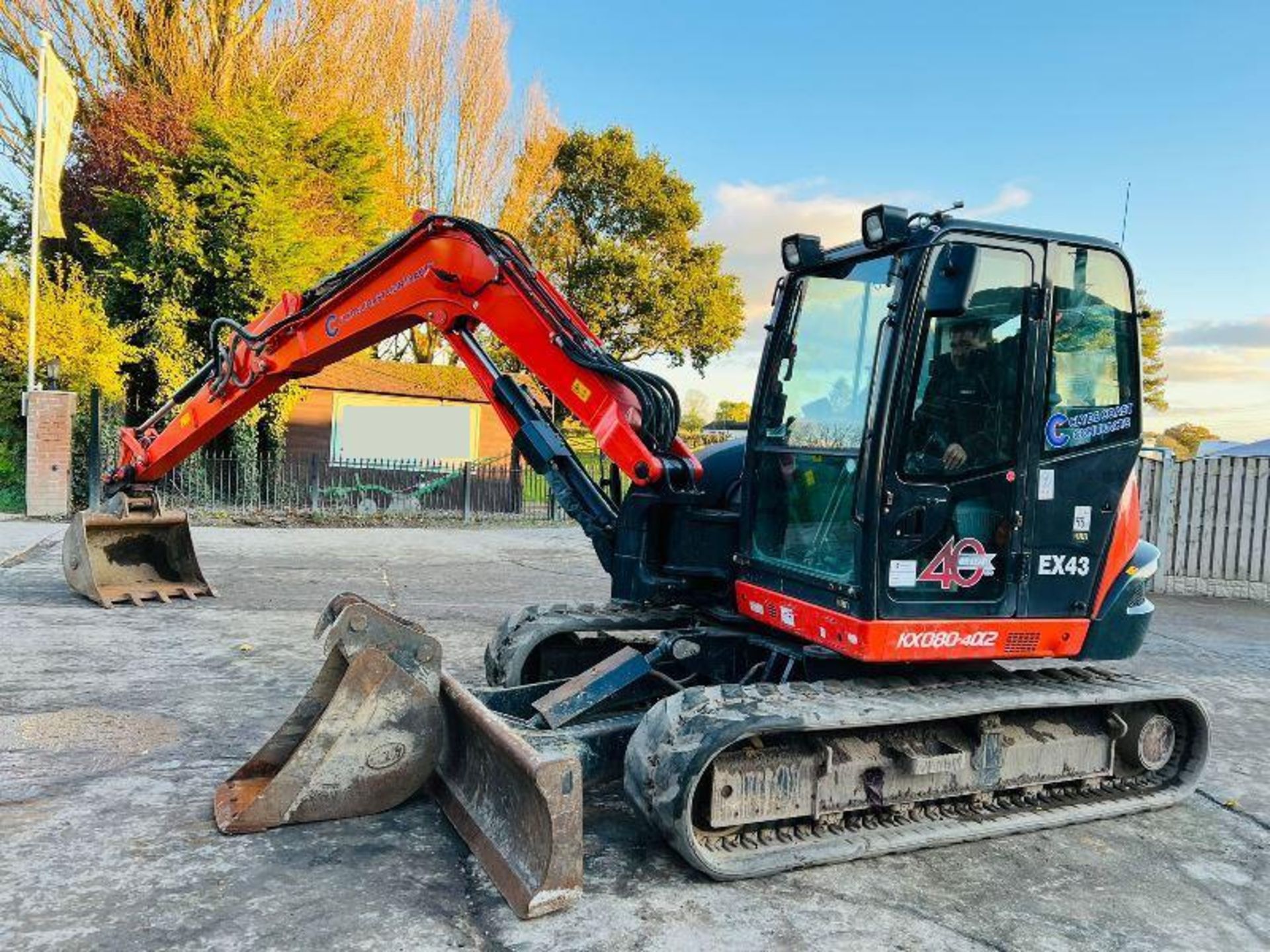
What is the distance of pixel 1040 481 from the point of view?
4.04 metres

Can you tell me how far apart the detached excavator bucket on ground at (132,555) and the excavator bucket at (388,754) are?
5114mm

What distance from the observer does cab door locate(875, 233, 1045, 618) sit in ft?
12.3

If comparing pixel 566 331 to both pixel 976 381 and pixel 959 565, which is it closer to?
pixel 976 381

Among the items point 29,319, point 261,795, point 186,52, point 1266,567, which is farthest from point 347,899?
point 186,52

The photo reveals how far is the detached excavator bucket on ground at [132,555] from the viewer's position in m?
8.17

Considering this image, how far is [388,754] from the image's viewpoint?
3771 millimetres

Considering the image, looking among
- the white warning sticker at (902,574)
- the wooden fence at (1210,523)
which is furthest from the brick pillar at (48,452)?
the wooden fence at (1210,523)

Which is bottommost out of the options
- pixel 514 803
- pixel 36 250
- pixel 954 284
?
pixel 514 803

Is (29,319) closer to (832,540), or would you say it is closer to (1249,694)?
(832,540)

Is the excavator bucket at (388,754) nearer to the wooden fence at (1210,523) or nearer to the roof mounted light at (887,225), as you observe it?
the roof mounted light at (887,225)

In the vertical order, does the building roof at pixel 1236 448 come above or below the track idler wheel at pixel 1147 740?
above

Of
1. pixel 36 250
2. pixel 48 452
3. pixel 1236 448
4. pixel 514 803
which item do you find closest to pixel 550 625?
pixel 514 803

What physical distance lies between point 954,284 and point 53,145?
1821cm

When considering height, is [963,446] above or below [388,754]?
above
